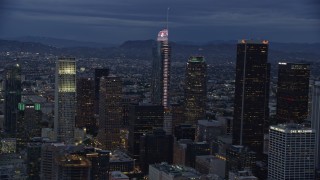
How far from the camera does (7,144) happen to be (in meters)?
15.9

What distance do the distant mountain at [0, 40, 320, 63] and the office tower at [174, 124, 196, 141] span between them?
2.71 meters

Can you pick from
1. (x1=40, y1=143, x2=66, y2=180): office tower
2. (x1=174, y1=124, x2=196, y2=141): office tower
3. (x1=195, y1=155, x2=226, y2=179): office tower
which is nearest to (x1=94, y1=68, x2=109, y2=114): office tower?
(x1=174, y1=124, x2=196, y2=141): office tower

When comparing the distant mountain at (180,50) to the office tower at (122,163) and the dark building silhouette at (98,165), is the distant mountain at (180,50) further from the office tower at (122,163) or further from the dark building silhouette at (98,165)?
the office tower at (122,163)

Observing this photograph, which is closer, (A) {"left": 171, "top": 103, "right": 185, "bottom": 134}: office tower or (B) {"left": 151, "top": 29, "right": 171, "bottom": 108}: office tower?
(A) {"left": 171, "top": 103, "right": 185, "bottom": 134}: office tower

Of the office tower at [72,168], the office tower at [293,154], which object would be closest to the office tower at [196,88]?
the office tower at [293,154]

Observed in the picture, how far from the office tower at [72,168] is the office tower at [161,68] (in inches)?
539

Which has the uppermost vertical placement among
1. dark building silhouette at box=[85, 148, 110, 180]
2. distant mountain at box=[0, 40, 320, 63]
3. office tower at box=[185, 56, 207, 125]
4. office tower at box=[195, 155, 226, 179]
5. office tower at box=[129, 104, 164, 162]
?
distant mountain at box=[0, 40, 320, 63]

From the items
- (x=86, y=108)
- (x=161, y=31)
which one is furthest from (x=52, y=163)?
(x=161, y=31)

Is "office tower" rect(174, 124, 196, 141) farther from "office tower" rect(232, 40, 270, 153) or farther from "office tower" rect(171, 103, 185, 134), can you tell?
"office tower" rect(232, 40, 270, 153)

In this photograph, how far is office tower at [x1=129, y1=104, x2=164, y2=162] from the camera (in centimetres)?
1973

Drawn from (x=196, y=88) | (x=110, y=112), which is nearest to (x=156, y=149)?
(x=110, y=112)

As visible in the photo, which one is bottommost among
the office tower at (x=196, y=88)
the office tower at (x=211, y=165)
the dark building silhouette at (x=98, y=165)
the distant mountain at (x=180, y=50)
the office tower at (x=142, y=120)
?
the office tower at (x=211, y=165)

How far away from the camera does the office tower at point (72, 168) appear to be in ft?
35.6

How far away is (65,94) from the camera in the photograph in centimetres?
2162
